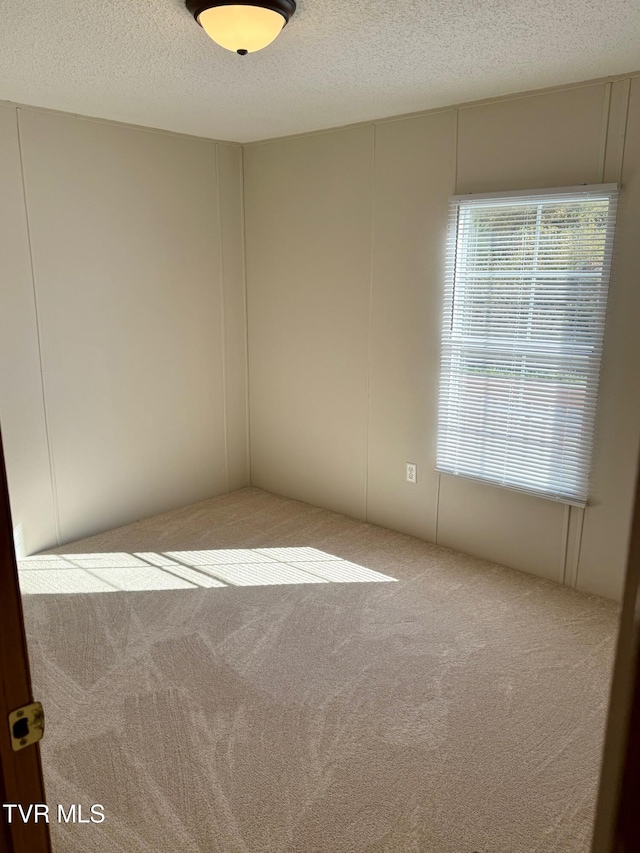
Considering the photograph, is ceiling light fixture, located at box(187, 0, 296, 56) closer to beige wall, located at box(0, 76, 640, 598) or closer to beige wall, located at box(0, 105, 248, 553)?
beige wall, located at box(0, 76, 640, 598)

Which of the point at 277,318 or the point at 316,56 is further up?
the point at 316,56

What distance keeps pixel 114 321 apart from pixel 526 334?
2522 mm

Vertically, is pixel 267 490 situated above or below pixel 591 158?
below

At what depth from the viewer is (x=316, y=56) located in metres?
2.70

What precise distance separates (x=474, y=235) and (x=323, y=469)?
195cm

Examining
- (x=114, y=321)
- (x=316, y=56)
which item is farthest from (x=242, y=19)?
(x=114, y=321)

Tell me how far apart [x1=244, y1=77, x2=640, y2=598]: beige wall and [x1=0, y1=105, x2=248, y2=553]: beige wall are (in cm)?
Answer: 32

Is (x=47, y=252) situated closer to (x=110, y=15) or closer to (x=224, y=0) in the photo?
(x=110, y=15)

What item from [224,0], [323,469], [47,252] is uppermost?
[224,0]

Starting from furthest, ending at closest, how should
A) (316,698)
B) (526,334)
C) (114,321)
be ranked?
(114,321), (526,334), (316,698)

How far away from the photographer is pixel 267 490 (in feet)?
16.5

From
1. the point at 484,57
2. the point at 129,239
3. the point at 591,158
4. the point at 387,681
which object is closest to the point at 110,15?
the point at 484,57

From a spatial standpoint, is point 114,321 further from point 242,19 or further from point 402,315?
point 242,19

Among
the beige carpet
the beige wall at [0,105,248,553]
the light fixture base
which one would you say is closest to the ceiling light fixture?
the light fixture base
